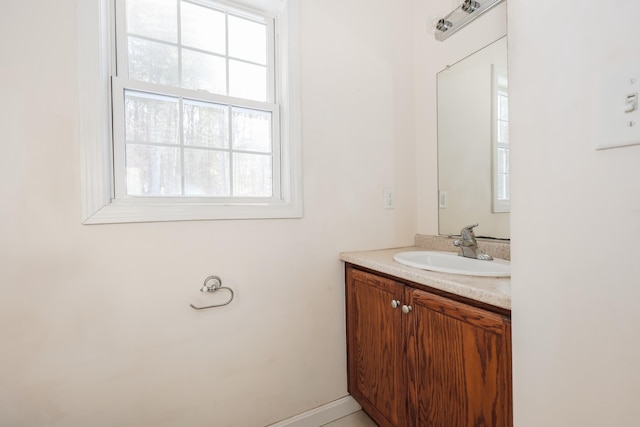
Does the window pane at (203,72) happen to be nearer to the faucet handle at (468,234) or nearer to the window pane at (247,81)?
the window pane at (247,81)

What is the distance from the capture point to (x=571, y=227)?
0.54 metres

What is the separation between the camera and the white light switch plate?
18.0 inches

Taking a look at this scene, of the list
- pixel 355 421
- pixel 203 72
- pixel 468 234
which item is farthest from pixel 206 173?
pixel 355 421

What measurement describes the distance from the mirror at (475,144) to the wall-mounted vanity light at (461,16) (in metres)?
0.18

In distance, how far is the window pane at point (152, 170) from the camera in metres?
1.21

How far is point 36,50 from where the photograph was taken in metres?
1.00

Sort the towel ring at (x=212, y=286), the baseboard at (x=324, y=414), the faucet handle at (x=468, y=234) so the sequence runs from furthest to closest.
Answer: the baseboard at (x=324, y=414)
the faucet handle at (x=468, y=234)
the towel ring at (x=212, y=286)

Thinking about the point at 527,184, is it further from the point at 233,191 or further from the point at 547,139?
the point at 233,191

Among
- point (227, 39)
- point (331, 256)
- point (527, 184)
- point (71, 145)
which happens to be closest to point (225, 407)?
point (331, 256)

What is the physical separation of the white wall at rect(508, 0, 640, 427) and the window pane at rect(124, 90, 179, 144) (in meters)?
1.29

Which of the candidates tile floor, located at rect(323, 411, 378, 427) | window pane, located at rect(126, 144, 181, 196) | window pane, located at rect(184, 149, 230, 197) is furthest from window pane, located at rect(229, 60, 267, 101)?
tile floor, located at rect(323, 411, 378, 427)

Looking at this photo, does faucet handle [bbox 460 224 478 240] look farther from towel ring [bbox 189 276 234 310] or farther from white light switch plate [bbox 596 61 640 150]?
towel ring [bbox 189 276 234 310]

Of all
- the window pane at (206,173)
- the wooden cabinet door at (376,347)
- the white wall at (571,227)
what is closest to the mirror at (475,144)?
the wooden cabinet door at (376,347)

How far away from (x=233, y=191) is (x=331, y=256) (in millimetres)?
636
